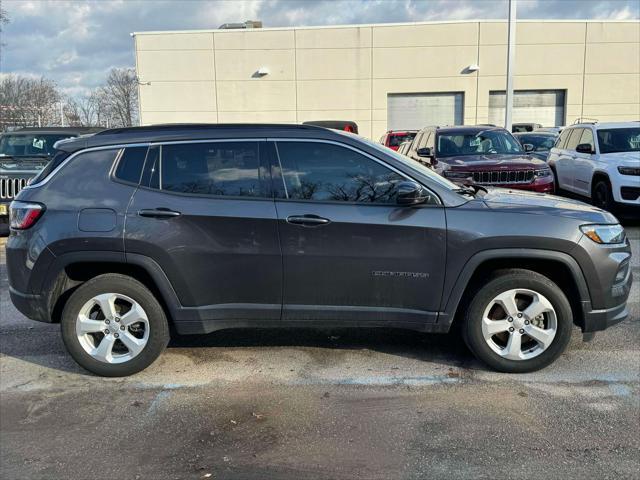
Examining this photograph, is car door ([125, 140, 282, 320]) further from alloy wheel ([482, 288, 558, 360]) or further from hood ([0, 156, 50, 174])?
hood ([0, 156, 50, 174])

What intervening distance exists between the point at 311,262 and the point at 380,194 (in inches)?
26.7

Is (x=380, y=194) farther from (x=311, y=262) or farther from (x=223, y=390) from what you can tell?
(x=223, y=390)

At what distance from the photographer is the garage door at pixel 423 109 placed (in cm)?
3117

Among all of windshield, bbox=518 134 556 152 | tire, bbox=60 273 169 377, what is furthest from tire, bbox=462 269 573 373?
windshield, bbox=518 134 556 152

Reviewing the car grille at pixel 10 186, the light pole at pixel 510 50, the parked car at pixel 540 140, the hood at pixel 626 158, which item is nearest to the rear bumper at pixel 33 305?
the car grille at pixel 10 186

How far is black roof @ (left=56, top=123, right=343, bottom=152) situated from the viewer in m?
3.94

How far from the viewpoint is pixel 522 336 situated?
3.94 meters

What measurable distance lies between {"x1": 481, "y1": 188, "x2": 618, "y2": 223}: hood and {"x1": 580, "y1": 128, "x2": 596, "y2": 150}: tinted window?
7284 millimetres

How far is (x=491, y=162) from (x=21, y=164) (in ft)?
26.2

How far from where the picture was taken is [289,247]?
379 centimetres

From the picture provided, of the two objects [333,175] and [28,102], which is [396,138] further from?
[28,102]

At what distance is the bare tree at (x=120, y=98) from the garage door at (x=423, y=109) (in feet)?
106

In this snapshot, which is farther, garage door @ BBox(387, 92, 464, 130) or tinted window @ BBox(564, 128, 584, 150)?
A: garage door @ BBox(387, 92, 464, 130)

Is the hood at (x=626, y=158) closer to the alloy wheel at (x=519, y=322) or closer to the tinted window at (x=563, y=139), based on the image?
the tinted window at (x=563, y=139)
